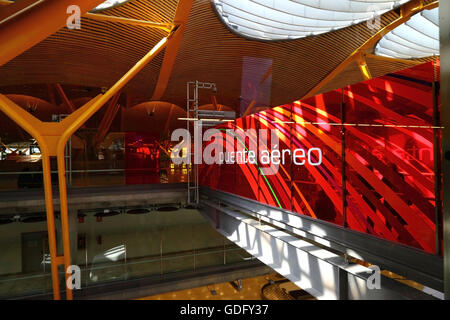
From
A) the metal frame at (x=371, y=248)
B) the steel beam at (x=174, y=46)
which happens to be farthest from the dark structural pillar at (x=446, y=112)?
the steel beam at (x=174, y=46)

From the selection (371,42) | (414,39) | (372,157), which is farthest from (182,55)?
(414,39)

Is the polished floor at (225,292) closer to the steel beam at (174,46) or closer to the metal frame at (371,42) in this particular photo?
the steel beam at (174,46)

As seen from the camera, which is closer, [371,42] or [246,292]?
[246,292]

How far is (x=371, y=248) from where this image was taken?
12.1ft

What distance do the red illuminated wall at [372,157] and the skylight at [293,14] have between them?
9.72 metres

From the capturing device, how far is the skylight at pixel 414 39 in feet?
51.5

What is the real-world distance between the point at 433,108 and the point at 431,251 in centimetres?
146

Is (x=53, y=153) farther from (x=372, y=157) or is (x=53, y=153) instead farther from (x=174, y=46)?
(x=174, y=46)

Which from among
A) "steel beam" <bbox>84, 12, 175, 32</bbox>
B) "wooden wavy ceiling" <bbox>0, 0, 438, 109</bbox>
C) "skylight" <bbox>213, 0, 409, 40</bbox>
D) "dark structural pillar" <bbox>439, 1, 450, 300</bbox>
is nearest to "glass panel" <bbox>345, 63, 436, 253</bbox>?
"dark structural pillar" <bbox>439, 1, 450, 300</bbox>

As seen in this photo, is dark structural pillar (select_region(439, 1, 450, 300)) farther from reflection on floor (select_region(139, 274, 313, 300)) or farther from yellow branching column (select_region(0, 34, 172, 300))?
reflection on floor (select_region(139, 274, 313, 300))

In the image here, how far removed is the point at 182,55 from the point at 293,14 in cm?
594

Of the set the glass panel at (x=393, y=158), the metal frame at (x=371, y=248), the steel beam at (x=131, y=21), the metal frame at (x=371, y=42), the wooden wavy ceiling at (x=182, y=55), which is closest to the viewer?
the metal frame at (x=371, y=248)

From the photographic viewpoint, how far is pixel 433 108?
2.96 metres

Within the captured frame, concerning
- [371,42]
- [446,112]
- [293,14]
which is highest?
[293,14]
